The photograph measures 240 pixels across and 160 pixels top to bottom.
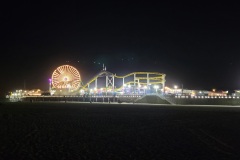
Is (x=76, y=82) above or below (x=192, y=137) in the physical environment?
above

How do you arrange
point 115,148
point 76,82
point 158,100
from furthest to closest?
point 76,82 < point 158,100 < point 115,148

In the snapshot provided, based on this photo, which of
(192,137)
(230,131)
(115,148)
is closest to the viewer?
(115,148)

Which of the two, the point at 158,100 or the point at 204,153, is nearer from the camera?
the point at 204,153

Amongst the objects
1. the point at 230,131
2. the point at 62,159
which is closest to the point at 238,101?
the point at 230,131

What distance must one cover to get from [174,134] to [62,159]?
630 cm

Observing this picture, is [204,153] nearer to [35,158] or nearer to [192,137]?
[192,137]

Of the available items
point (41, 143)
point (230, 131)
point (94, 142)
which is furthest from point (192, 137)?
point (41, 143)

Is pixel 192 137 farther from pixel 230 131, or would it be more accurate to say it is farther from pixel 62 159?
pixel 62 159

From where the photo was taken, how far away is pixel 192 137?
41.8 ft

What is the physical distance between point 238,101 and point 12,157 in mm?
41485

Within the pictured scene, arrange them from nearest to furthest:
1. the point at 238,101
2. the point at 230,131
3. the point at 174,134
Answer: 1. the point at 174,134
2. the point at 230,131
3. the point at 238,101

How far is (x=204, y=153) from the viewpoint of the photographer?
9.48m

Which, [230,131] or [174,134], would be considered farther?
[230,131]

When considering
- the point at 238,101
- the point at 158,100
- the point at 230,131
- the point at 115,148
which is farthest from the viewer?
the point at 158,100
